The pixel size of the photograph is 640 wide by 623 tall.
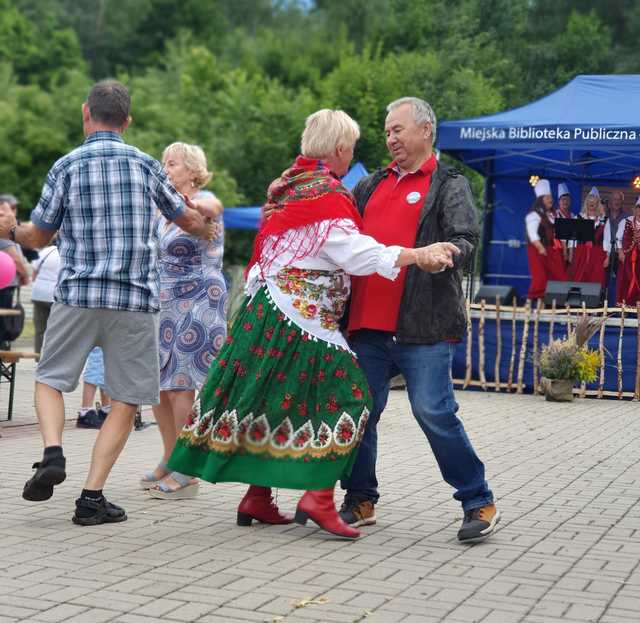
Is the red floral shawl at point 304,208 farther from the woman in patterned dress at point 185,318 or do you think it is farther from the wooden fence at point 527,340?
the wooden fence at point 527,340

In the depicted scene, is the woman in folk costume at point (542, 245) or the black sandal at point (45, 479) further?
the woman in folk costume at point (542, 245)

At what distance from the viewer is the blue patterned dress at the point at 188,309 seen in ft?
21.1

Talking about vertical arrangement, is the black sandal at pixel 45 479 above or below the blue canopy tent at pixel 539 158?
below

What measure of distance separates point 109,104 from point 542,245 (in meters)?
11.9

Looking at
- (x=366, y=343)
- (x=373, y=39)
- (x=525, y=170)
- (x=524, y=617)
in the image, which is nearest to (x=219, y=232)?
(x=366, y=343)

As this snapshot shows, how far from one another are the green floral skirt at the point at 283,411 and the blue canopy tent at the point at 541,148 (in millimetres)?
9281

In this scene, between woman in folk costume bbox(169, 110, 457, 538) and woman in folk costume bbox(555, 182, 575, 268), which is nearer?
woman in folk costume bbox(169, 110, 457, 538)

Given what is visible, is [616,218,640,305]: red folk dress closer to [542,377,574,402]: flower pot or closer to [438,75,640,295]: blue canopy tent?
[438,75,640,295]: blue canopy tent

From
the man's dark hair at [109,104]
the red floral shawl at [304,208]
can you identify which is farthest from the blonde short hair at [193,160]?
the red floral shawl at [304,208]

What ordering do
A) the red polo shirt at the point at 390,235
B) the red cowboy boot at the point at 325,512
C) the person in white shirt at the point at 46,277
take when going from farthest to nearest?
the person in white shirt at the point at 46,277, the red polo shirt at the point at 390,235, the red cowboy boot at the point at 325,512

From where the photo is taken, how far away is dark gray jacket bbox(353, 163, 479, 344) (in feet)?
17.5

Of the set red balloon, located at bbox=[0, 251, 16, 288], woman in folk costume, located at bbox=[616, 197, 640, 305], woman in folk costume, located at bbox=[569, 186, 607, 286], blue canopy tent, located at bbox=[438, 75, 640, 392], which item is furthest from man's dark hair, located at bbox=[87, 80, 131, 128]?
woman in folk costume, located at bbox=[569, 186, 607, 286]

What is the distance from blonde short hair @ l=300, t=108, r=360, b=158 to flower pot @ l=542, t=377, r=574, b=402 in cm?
755

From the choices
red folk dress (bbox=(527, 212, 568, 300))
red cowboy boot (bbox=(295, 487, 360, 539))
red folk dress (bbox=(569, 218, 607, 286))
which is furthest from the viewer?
red folk dress (bbox=(527, 212, 568, 300))
